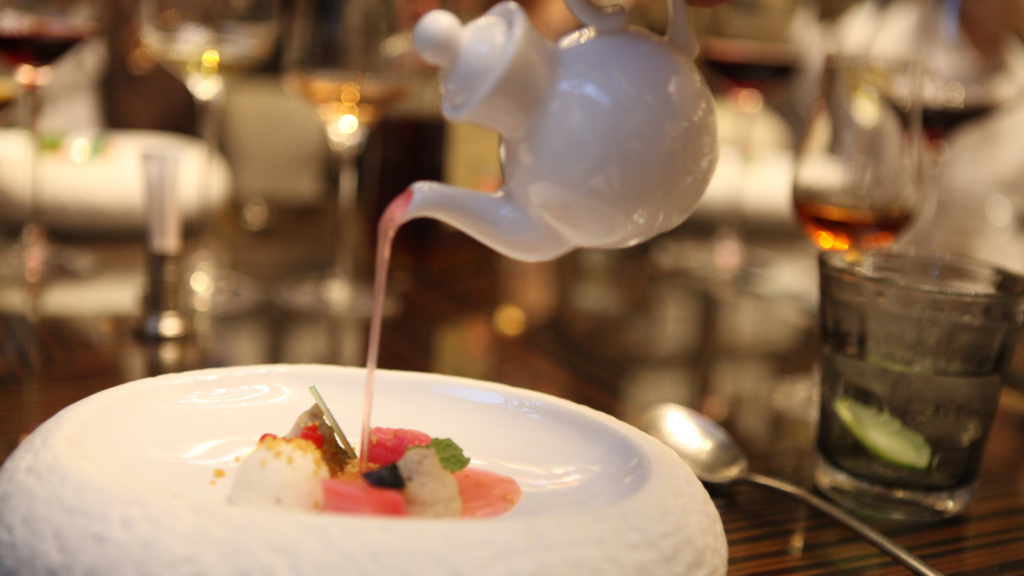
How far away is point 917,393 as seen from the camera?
775mm

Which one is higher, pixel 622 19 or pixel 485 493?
pixel 622 19

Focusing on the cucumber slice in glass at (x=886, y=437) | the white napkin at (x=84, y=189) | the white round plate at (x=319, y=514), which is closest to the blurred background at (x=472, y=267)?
the white napkin at (x=84, y=189)

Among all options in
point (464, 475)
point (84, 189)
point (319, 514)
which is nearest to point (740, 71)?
point (84, 189)

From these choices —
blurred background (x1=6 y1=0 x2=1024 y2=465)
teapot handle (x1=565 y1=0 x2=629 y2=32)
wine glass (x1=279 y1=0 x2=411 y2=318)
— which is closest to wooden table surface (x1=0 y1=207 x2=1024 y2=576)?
blurred background (x1=6 y1=0 x2=1024 y2=465)

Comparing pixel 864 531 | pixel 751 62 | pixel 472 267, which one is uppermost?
pixel 751 62

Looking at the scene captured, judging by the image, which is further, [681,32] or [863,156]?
[863,156]

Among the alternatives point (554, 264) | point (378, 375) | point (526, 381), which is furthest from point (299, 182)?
point (378, 375)

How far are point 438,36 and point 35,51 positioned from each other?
1106mm

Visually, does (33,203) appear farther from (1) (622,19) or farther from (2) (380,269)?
(1) (622,19)

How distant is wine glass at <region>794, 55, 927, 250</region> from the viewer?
1.17 m

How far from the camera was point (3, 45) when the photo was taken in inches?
53.2

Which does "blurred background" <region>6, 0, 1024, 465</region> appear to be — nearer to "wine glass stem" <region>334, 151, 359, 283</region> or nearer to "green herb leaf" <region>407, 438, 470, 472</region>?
"wine glass stem" <region>334, 151, 359, 283</region>

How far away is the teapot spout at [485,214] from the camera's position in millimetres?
551

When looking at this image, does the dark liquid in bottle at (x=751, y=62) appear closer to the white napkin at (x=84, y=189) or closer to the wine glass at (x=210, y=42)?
the wine glass at (x=210, y=42)
